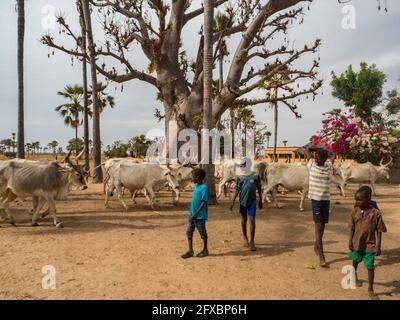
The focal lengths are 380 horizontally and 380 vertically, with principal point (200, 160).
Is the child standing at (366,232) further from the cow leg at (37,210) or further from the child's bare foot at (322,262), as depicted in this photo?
the cow leg at (37,210)

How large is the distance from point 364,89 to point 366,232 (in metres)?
32.1

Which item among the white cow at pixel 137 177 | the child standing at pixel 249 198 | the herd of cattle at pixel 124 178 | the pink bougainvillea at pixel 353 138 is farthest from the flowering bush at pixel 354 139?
the child standing at pixel 249 198

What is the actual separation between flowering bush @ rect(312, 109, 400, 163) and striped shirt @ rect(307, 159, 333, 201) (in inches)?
641

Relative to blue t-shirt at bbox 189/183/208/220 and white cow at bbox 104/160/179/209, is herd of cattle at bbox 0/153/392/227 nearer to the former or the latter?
white cow at bbox 104/160/179/209

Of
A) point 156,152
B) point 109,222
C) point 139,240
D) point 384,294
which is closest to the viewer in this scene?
point 384,294

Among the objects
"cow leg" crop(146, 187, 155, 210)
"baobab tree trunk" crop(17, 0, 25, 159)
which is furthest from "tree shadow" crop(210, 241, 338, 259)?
"baobab tree trunk" crop(17, 0, 25, 159)

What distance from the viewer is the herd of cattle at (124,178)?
919cm

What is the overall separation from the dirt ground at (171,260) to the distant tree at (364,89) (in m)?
25.6

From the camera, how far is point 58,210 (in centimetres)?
1130

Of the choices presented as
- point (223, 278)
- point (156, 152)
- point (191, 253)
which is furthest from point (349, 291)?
point (156, 152)

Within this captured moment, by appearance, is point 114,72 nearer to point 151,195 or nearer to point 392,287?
point 151,195

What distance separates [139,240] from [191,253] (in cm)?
160

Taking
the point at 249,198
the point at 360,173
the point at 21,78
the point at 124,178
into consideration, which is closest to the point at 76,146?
the point at 21,78

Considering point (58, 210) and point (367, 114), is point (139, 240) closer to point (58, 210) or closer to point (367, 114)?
point (58, 210)
